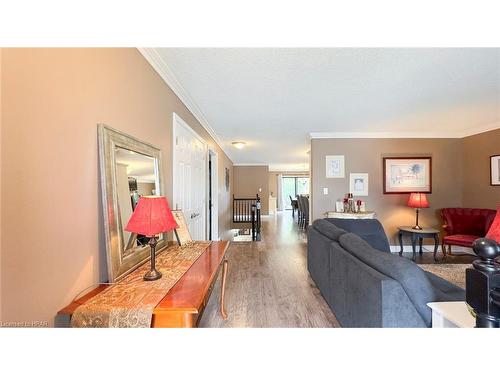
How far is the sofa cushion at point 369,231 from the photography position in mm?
2912

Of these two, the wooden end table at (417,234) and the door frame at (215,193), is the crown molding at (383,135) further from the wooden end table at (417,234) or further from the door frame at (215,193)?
the door frame at (215,193)

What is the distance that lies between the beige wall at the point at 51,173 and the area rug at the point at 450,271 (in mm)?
4037

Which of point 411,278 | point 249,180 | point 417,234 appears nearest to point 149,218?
point 411,278

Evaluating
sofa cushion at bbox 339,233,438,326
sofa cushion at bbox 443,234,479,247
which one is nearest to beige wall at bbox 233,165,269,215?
sofa cushion at bbox 443,234,479,247

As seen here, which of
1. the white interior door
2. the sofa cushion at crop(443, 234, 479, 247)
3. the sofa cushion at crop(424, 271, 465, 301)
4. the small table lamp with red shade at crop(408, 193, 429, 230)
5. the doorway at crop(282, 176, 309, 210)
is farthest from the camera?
the doorway at crop(282, 176, 309, 210)

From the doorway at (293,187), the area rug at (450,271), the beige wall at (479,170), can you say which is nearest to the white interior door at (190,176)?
the area rug at (450,271)

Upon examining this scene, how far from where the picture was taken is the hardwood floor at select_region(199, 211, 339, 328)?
198 cm

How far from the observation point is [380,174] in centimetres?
438

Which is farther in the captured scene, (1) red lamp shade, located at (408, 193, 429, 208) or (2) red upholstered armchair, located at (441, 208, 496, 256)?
(1) red lamp shade, located at (408, 193, 429, 208)

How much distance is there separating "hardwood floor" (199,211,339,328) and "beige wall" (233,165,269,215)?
17.7ft

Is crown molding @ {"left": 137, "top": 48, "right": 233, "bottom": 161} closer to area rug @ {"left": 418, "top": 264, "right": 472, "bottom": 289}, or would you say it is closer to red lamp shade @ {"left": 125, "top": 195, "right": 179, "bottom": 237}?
red lamp shade @ {"left": 125, "top": 195, "right": 179, "bottom": 237}

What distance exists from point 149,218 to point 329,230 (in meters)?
1.95
